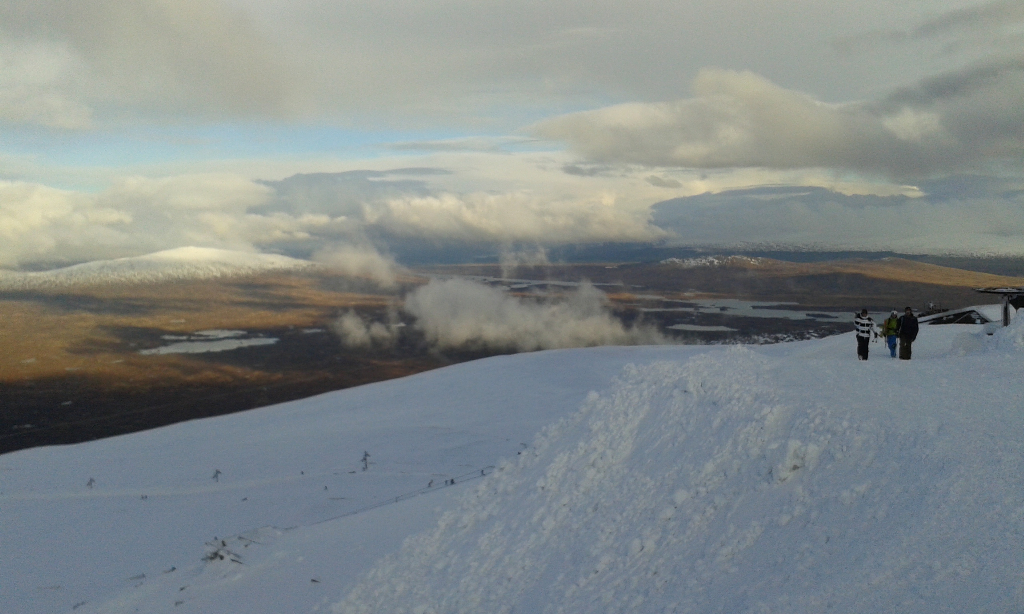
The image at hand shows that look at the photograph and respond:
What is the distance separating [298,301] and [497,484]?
106m

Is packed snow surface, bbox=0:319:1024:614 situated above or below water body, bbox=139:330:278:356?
above

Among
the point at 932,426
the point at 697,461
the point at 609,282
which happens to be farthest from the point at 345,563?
the point at 609,282

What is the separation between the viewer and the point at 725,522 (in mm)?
8445

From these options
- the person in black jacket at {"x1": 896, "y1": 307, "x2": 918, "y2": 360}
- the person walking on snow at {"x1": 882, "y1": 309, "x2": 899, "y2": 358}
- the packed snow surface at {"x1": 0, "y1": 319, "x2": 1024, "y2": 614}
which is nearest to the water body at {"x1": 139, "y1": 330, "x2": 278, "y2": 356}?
the packed snow surface at {"x1": 0, "y1": 319, "x2": 1024, "y2": 614}

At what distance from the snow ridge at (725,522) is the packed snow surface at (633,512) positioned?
3cm

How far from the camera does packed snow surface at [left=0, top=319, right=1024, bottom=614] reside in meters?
6.80

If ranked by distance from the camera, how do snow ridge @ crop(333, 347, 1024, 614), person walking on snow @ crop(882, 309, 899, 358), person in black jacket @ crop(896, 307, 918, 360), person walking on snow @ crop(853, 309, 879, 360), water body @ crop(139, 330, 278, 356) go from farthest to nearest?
Answer: 1. water body @ crop(139, 330, 278, 356)
2. person walking on snow @ crop(882, 309, 899, 358)
3. person walking on snow @ crop(853, 309, 879, 360)
4. person in black jacket @ crop(896, 307, 918, 360)
5. snow ridge @ crop(333, 347, 1024, 614)

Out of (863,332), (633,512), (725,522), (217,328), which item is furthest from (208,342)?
(725,522)

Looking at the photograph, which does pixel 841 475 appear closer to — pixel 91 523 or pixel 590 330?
pixel 91 523

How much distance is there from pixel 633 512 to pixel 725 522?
1.71m

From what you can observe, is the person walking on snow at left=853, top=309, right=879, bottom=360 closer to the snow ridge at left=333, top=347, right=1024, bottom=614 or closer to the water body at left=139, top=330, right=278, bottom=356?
the snow ridge at left=333, top=347, right=1024, bottom=614

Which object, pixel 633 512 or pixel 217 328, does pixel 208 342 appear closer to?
pixel 217 328

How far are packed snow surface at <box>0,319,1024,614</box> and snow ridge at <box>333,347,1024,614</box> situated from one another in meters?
0.03

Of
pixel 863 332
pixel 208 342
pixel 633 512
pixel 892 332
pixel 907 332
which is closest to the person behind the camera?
pixel 633 512
